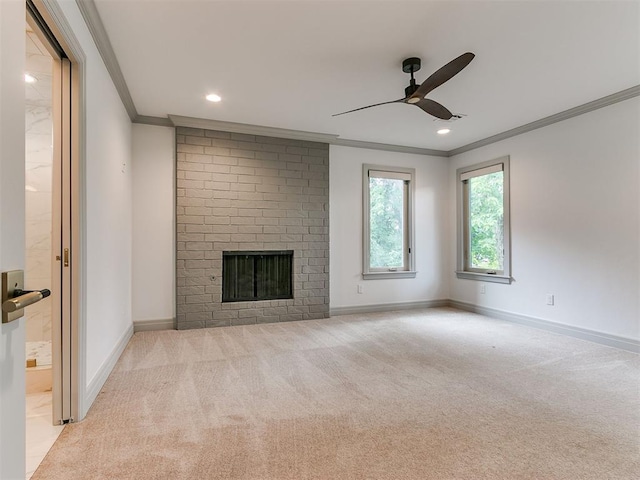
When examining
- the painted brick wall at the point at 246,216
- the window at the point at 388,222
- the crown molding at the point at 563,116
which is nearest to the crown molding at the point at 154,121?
the painted brick wall at the point at 246,216

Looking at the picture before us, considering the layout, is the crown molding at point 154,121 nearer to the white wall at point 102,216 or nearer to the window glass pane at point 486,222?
the white wall at point 102,216

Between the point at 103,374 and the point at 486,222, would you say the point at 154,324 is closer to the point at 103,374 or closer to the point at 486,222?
the point at 103,374

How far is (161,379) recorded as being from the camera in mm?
2602

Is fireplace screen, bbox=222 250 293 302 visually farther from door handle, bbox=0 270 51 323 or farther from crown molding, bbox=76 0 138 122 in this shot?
door handle, bbox=0 270 51 323

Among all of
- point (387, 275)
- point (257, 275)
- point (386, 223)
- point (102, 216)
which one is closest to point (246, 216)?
point (257, 275)

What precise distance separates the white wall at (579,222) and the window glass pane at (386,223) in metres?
1.49

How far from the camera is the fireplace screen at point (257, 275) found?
14.4 ft

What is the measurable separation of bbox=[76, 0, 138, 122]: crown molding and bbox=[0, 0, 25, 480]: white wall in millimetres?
1574

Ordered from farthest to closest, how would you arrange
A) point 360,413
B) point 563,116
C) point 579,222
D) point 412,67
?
point 563,116 < point 579,222 < point 412,67 < point 360,413

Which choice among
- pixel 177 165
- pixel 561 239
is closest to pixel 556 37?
pixel 561 239

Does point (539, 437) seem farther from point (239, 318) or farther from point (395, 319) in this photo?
point (239, 318)

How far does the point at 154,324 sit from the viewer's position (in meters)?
4.03

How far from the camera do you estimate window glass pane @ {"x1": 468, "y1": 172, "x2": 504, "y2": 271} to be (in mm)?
4727

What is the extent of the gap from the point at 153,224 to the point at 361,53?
9.78 ft
